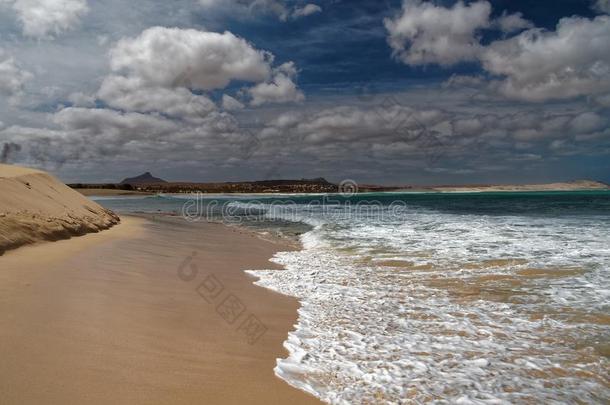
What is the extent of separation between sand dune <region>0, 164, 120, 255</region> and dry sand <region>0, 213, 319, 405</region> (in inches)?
41.2

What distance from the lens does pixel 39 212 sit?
41.8 ft

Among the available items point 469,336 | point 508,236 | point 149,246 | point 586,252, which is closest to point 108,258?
point 149,246

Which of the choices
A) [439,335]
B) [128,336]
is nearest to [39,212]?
[128,336]

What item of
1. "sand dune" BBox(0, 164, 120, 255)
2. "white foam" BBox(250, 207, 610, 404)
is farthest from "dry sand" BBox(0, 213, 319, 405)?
"sand dune" BBox(0, 164, 120, 255)

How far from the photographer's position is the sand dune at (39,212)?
9.80 metres

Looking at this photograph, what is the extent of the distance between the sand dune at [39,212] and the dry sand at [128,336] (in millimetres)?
1047

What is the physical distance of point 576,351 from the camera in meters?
5.14

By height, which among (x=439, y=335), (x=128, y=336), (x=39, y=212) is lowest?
(x=439, y=335)

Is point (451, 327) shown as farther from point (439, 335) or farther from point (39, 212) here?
point (39, 212)

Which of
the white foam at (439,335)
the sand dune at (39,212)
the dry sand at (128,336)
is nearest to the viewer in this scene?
the dry sand at (128,336)

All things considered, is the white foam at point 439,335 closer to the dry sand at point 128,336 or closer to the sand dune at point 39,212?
the dry sand at point 128,336

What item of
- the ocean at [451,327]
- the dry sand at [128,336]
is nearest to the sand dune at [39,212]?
the dry sand at [128,336]

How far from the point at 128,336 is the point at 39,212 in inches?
393

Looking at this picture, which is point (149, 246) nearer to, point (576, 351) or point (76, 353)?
point (76, 353)
